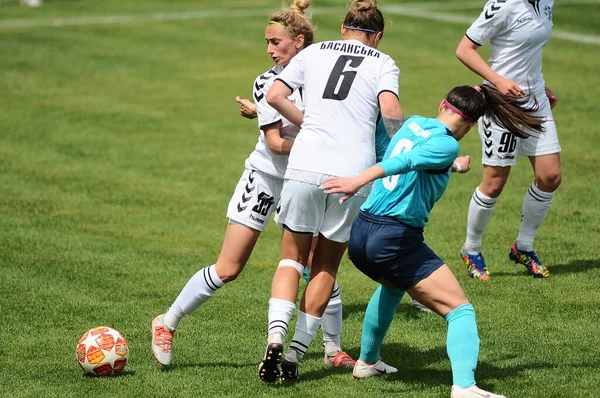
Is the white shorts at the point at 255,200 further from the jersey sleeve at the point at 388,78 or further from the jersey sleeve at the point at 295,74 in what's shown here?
the jersey sleeve at the point at 388,78

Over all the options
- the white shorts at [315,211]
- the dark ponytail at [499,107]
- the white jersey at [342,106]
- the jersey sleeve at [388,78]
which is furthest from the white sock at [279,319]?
the dark ponytail at [499,107]

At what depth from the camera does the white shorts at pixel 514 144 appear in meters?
8.81

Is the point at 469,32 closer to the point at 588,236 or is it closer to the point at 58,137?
the point at 588,236

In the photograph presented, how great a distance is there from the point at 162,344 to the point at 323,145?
1704 mm

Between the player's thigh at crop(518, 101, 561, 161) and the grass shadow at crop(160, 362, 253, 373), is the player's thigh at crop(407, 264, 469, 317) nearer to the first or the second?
the grass shadow at crop(160, 362, 253, 373)

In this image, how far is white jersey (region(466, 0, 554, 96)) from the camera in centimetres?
865

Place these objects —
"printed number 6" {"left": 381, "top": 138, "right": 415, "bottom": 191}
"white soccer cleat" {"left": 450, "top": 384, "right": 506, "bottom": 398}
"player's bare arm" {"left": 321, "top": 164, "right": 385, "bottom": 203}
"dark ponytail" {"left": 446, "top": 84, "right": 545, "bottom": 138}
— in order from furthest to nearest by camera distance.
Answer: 1. "dark ponytail" {"left": 446, "top": 84, "right": 545, "bottom": 138}
2. "printed number 6" {"left": 381, "top": 138, "right": 415, "bottom": 191}
3. "white soccer cleat" {"left": 450, "top": 384, "right": 506, "bottom": 398}
4. "player's bare arm" {"left": 321, "top": 164, "right": 385, "bottom": 203}

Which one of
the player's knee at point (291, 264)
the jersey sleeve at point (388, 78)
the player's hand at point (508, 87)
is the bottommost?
the player's knee at point (291, 264)

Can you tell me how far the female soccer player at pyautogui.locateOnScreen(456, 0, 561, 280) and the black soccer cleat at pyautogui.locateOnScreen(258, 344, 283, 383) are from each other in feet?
11.1

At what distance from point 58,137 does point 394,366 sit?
33.0 ft

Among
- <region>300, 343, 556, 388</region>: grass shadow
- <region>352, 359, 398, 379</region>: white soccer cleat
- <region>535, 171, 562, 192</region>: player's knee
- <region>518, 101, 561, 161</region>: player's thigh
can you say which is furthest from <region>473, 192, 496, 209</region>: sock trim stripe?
<region>352, 359, 398, 379</region>: white soccer cleat

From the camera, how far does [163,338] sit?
21.5 feet

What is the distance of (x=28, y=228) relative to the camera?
1070 centimetres

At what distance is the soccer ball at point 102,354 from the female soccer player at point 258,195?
0.75 feet
